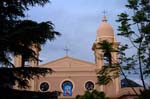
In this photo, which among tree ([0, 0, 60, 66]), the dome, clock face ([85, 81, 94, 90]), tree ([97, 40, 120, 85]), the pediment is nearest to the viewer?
tree ([0, 0, 60, 66])

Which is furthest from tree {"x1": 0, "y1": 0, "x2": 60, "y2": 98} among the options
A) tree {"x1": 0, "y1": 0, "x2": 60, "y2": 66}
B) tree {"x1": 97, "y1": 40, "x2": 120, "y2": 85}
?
tree {"x1": 97, "y1": 40, "x2": 120, "y2": 85}

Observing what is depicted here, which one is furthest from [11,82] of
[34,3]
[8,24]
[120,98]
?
[120,98]

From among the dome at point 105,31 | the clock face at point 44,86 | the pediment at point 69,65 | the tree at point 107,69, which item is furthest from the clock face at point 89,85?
the tree at point 107,69

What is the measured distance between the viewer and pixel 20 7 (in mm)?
13648

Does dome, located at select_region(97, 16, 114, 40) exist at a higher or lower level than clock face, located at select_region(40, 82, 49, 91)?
higher

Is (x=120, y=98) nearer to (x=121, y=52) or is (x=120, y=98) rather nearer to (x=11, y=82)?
(x=121, y=52)

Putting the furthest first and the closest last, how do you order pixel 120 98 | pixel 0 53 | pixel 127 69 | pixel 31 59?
pixel 120 98, pixel 127 69, pixel 31 59, pixel 0 53

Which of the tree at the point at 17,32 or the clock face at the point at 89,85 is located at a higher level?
the tree at the point at 17,32

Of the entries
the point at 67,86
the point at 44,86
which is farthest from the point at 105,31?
the point at 44,86

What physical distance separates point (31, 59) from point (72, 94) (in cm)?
3524

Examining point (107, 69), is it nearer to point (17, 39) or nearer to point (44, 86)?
point (17, 39)

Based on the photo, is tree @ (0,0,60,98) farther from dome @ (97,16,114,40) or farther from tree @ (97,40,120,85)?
dome @ (97,16,114,40)

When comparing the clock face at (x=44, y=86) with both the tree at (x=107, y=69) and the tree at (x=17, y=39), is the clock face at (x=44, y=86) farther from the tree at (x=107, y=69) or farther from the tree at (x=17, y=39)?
the tree at (x=17, y=39)

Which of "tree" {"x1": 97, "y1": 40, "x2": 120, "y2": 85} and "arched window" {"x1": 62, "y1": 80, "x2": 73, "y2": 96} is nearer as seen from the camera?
"tree" {"x1": 97, "y1": 40, "x2": 120, "y2": 85}
